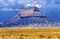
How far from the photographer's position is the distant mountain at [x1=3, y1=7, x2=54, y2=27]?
23.5m

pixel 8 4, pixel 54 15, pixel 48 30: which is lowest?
pixel 48 30

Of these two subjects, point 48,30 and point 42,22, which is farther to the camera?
point 48,30

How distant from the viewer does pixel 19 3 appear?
78.6ft

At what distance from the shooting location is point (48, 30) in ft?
82.2

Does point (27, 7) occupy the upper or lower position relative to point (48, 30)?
upper

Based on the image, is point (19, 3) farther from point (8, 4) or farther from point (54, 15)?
point (54, 15)

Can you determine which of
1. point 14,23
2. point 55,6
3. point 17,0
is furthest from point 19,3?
point 55,6

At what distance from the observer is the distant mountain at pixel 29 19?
23.5 m

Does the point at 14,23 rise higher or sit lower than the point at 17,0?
lower

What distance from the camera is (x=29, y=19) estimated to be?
2353 cm

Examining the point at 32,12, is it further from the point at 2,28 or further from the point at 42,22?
the point at 2,28

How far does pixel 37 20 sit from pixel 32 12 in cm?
96

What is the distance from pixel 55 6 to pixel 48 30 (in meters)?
2.85

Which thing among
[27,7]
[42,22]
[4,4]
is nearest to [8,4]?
[4,4]
